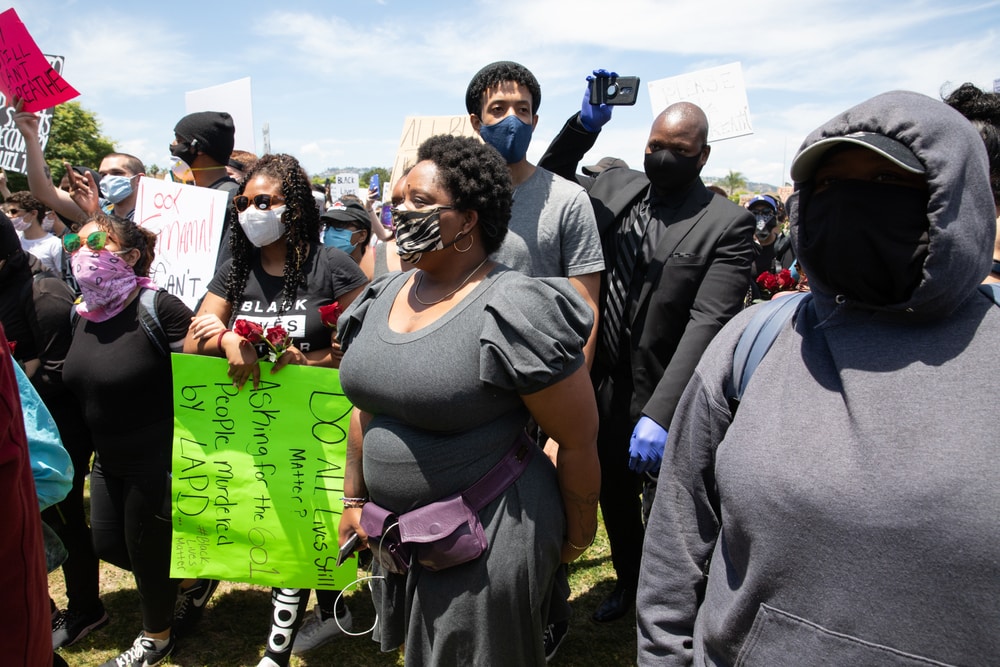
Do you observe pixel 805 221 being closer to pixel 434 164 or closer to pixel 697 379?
pixel 697 379

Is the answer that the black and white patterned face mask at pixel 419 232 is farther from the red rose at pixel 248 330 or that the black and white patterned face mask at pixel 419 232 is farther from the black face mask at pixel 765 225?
the black face mask at pixel 765 225

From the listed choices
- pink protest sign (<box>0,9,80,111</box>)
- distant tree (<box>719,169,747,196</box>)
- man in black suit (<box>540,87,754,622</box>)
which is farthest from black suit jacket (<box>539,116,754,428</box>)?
distant tree (<box>719,169,747,196</box>)

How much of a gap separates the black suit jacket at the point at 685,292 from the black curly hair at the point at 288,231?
56.6 inches

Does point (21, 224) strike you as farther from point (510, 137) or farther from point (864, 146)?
point (864, 146)

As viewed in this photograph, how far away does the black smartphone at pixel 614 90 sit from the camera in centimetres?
316

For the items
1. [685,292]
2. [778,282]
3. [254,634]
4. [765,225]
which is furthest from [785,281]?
[765,225]

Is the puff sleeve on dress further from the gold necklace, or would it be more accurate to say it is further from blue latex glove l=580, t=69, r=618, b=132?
blue latex glove l=580, t=69, r=618, b=132

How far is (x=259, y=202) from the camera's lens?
3.02 metres

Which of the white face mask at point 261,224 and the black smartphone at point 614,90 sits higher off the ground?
the black smartphone at point 614,90

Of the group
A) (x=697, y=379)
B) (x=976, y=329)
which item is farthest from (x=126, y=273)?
(x=976, y=329)

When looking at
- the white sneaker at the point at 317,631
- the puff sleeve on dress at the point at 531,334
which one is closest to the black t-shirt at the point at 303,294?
the puff sleeve on dress at the point at 531,334

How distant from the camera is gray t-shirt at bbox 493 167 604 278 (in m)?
2.86

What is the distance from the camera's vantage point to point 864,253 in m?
1.27

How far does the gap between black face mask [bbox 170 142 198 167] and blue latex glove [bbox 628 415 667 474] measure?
340 cm
